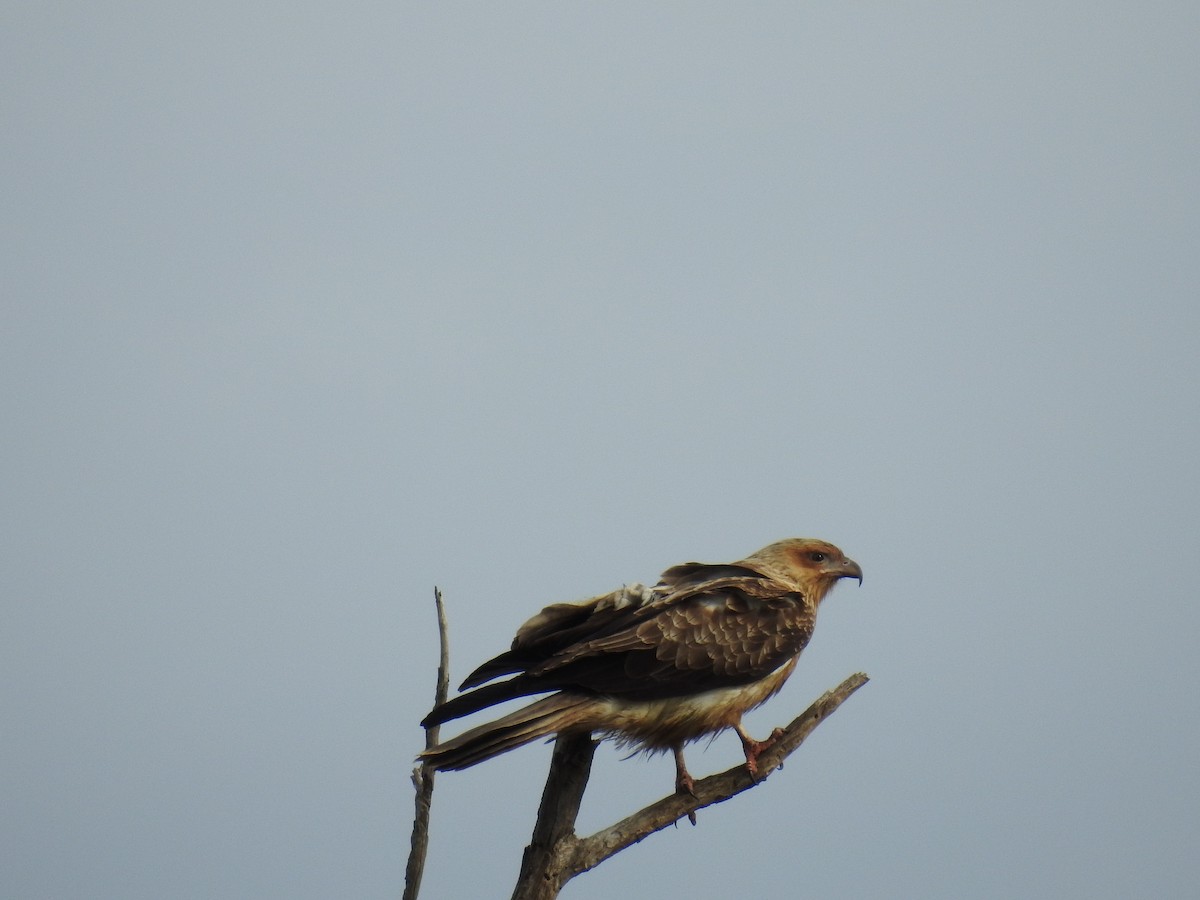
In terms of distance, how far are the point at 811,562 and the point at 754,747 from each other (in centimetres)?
169

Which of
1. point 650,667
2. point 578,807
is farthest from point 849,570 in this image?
point 578,807

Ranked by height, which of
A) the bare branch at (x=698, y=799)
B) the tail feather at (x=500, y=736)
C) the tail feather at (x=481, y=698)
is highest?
the tail feather at (x=481, y=698)

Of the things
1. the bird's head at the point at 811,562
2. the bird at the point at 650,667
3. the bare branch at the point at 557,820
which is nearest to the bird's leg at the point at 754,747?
the bird at the point at 650,667

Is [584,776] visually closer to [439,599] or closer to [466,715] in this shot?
[466,715]

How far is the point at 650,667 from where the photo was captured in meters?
6.47

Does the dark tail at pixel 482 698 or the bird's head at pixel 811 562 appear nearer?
the dark tail at pixel 482 698

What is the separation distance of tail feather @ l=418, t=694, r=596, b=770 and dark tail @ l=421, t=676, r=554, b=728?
0.13 meters

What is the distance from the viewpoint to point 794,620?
7.13m

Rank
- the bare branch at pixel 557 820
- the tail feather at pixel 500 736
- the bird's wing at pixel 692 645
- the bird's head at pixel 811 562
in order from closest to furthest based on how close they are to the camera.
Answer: the tail feather at pixel 500 736 < the bare branch at pixel 557 820 < the bird's wing at pixel 692 645 < the bird's head at pixel 811 562

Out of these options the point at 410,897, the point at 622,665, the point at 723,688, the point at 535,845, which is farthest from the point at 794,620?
the point at 410,897

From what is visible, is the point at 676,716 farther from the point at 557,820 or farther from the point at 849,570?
the point at 849,570

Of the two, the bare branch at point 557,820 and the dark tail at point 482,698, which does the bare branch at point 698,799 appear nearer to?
the bare branch at point 557,820

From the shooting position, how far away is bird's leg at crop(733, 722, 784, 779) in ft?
21.5

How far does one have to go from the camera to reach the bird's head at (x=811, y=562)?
311 inches
